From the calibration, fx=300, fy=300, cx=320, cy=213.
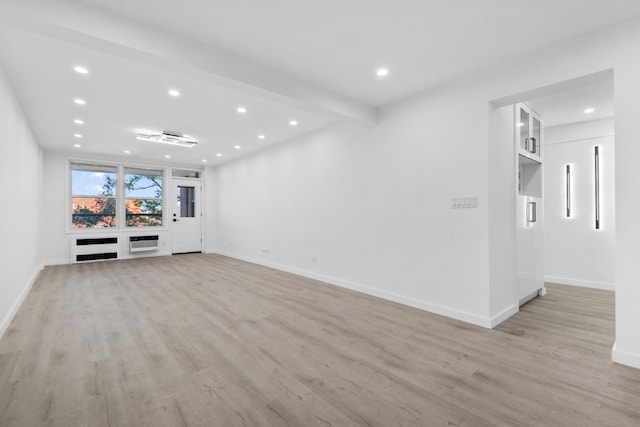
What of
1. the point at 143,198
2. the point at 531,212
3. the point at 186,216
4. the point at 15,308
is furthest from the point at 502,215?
the point at 143,198

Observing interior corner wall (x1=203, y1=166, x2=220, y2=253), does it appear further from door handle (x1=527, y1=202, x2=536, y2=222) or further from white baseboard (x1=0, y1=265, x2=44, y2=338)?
door handle (x1=527, y1=202, x2=536, y2=222)

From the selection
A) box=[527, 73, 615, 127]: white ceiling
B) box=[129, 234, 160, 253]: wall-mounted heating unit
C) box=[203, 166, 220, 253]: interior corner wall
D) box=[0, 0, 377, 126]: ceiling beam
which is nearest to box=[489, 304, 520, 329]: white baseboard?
box=[527, 73, 615, 127]: white ceiling

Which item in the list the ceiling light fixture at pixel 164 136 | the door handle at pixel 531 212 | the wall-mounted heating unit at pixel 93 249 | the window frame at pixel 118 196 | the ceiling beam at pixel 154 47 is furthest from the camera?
the window frame at pixel 118 196

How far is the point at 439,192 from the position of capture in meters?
3.55

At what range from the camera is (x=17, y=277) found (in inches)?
150

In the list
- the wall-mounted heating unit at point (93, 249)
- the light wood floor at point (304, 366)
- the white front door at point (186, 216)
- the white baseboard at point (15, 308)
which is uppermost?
the white front door at point (186, 216)

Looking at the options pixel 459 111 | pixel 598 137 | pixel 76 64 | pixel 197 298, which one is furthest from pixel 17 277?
pixel 598 137

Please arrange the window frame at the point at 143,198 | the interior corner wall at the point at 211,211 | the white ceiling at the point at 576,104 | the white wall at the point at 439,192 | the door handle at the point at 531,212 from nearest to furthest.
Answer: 1. the white wall at the point at 439,192
2. the white ceiling at the point at 576,104
3. the door handle at the point at 531,212
4. the window frame at the point at 143,198
5. the interior corner wall at the point at 211,211

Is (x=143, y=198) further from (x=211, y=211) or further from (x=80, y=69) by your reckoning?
(x=80, y=69)

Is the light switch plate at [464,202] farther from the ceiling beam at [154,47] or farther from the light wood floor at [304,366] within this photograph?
the ceiling beam at [154,47]

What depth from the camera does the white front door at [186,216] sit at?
8.73 meters

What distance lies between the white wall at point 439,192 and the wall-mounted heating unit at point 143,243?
183 inches

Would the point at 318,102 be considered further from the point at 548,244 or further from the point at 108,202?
the point at 108,202

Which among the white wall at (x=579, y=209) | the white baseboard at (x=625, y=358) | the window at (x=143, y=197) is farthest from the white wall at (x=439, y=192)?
the window at (x=143, y=197)
